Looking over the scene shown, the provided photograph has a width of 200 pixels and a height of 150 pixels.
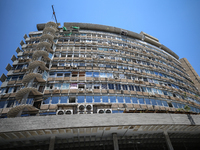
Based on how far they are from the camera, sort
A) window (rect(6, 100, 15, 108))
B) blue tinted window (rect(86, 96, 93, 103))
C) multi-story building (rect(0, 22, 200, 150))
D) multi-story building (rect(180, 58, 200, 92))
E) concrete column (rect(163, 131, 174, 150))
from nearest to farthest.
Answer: multi-story building (rect(0, 22, 200, 150)) → concrete column (rect(163, 131, 174, 150)) → blue tinted window (rect(86, 96, 93, 103)) → window (rect(6, 100, 15, 108)) → multi-story building (rect(180, 58, 200, 92))

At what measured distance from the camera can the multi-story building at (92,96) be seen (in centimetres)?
1308

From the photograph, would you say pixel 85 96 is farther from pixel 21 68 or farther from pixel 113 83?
pixel 21 68

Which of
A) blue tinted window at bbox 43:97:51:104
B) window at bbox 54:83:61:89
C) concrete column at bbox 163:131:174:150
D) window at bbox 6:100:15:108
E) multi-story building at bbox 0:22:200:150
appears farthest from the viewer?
window at bbox 54:83:61:89

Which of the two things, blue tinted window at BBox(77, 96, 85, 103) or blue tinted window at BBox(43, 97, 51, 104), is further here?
blue tinted window at BBox(77, 96, 85, 103)

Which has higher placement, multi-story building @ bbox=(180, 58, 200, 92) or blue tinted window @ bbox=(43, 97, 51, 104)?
multi-story building @ bbox=(180, 58, 200, 92)

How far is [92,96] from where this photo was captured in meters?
20.5

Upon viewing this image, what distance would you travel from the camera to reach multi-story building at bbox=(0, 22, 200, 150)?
1308cm

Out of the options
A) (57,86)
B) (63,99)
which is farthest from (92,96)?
(57,86)

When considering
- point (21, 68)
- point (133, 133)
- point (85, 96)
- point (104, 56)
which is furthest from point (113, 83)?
point (21, 68)

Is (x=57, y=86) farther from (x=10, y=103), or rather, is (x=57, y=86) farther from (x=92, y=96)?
(x=10, y=103)

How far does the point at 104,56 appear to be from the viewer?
90.0 ft

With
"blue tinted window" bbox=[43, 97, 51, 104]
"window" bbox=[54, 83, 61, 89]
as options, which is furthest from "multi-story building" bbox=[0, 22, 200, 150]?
"blue tinted window" bbox=[43, 97, 51, 104]

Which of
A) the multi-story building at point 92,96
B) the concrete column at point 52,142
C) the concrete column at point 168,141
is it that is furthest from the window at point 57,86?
the concrete column at point 168,141

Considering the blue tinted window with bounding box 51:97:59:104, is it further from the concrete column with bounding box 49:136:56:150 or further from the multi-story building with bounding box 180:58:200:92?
the multi-story building with bounding box 180:58:200:92
